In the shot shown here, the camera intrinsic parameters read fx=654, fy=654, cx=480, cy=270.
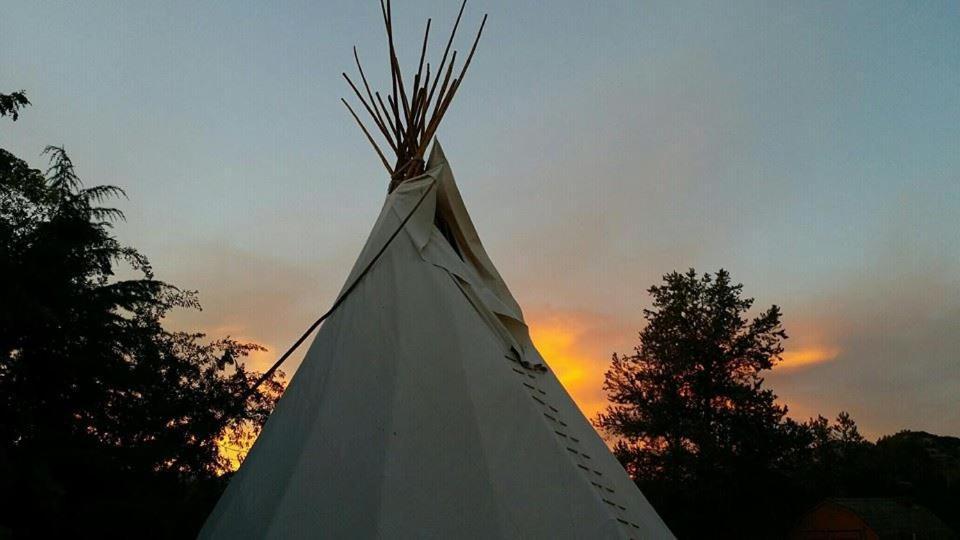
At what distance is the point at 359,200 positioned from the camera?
7.10m

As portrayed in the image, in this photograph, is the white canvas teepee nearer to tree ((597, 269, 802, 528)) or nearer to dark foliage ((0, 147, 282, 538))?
dark foliage ((0, 147, 282, 538))

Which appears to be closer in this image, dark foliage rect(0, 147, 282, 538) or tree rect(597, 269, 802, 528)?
dark foliage rect(0, 147, 282, 538)

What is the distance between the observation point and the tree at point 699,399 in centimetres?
1306

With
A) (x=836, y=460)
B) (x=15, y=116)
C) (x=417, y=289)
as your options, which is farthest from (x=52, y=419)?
(x=836, y=460)

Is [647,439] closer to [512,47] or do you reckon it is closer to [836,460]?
[836,460]

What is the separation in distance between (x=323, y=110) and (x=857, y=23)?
518 centimetres

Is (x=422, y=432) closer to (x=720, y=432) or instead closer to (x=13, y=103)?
(x=13, y=103)

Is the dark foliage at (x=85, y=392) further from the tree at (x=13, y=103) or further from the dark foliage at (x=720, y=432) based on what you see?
the dark foliage at (x=720, y=432)

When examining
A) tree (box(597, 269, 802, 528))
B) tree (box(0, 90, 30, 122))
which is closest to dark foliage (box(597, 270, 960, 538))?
tree (box(597, 269, 802, 528))

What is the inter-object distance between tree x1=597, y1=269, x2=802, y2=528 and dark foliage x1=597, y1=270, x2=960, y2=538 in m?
0.02

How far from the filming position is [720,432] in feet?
44.2

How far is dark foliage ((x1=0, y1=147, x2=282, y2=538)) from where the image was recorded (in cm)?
406

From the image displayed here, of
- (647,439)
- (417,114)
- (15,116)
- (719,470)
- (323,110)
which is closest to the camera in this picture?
(15,116)

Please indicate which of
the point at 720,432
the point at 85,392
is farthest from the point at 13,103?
the point at 720,432
